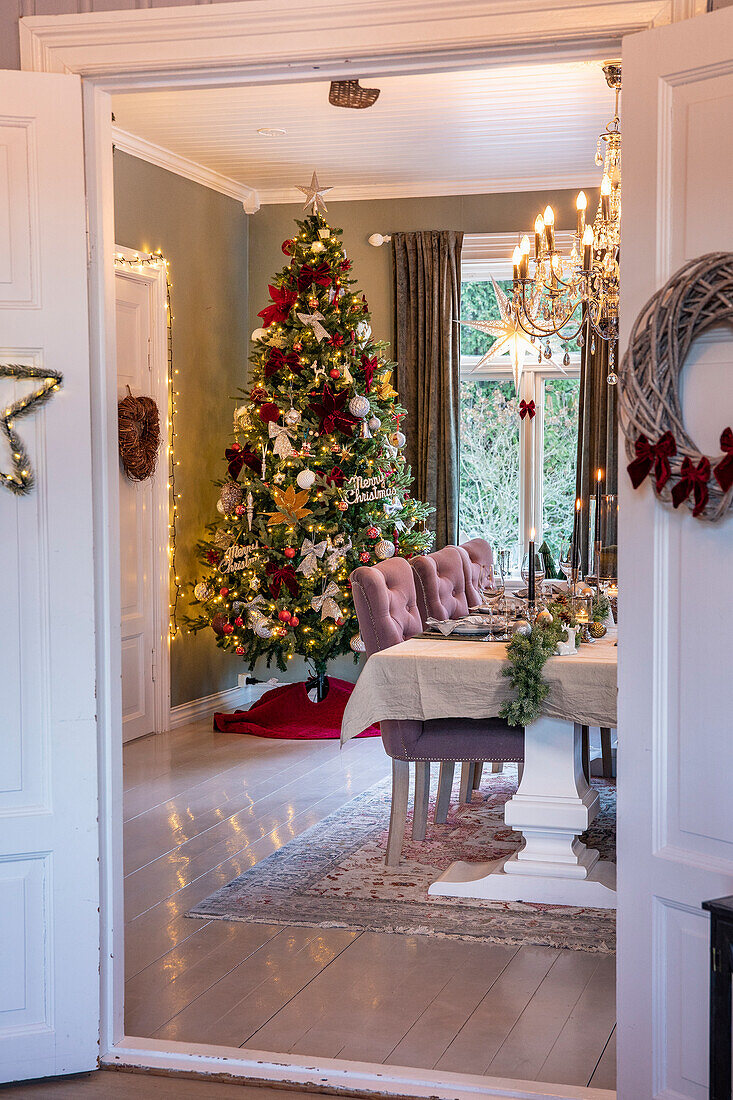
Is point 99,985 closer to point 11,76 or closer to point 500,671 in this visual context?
point 500,671

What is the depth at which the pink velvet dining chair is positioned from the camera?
403cm

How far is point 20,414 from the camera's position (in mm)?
2631

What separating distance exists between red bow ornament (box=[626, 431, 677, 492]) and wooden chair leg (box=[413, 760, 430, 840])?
2.41 meters

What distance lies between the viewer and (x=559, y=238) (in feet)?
23.7

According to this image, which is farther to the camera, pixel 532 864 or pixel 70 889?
pixel 532 864

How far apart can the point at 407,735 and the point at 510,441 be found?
4010 millimetres

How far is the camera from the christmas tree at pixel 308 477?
6.39 meters

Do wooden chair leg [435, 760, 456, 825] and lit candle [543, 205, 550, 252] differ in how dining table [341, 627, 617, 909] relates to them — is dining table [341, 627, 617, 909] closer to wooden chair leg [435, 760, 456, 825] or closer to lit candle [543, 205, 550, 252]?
wooden chair leg [435, 760, 456, 825]

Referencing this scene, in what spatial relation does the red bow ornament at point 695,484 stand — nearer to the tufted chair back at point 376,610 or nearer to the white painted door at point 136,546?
the tufted chair back at point 376,610

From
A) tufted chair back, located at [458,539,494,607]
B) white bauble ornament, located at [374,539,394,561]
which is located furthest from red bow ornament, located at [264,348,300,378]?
tufted chair back, located at [458,539,494,607]

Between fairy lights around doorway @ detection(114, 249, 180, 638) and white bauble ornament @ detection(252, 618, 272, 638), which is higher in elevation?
fairy lights around doorway @ detection(114, 249, 180, 638)

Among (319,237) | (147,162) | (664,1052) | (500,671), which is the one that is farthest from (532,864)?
(147,162)

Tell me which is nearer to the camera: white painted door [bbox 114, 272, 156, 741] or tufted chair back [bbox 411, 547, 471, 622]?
tufted chair back [bbox 411, 547, 471, 622]

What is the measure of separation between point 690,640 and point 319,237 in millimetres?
4730
